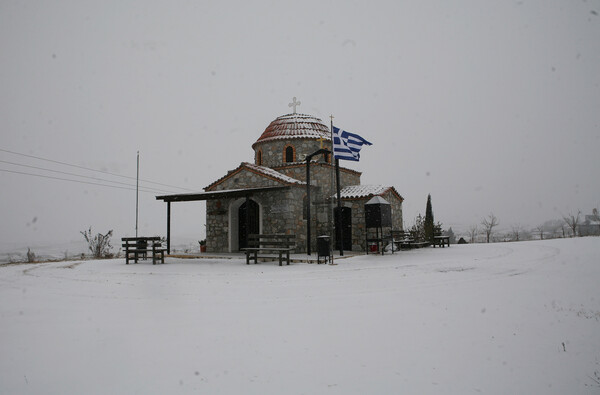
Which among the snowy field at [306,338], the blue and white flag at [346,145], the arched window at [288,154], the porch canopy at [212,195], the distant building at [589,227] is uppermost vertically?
the arched window at [288,154]

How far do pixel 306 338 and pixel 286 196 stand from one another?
1213 centimetres

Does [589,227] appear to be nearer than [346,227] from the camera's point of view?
No

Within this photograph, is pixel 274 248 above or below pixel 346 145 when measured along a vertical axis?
below

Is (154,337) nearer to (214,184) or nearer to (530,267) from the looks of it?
(530,267)

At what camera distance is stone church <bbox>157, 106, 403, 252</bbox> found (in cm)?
1656

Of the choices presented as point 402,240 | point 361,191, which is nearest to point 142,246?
point 361,191

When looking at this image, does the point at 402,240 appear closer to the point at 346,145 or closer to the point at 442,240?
the point at 442,240

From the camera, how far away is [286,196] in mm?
16516

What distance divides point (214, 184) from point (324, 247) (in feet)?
27.2

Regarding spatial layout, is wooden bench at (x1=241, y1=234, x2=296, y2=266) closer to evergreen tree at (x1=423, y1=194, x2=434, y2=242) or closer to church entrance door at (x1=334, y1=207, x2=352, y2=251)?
church entrance door at (x1=334, y1=207, x2=352, y2=251)

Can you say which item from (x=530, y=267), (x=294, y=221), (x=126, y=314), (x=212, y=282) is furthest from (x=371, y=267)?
(x=126, y=314)

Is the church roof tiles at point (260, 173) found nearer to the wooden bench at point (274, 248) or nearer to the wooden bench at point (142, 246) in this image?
the wooden bench at point (274, 248)

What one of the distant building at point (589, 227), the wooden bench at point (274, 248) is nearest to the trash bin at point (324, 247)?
the wooden bench at point (274, 248)

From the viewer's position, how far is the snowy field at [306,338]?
3.56 m
